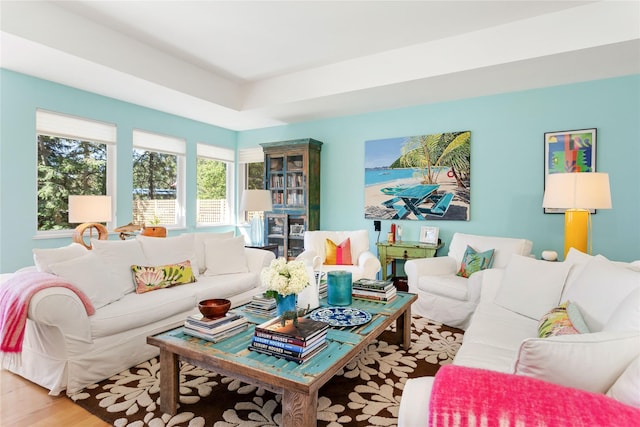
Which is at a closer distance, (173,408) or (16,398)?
(173,408)

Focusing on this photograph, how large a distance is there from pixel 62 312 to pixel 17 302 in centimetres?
25

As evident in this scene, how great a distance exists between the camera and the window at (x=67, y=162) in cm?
382

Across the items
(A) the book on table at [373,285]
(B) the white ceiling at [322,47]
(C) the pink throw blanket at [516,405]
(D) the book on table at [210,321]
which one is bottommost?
(D) the book on table at [210,321]

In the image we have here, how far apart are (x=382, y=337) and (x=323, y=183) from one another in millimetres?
2852

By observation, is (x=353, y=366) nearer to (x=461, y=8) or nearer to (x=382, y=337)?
(x=382, y=337)

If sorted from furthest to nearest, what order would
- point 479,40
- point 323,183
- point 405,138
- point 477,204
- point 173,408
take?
1. point 323,183
2. point 405,138
3. point 477,204
4. point 479,40
5. point 173,408

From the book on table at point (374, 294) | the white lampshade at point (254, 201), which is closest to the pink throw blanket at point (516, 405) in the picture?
the book on table at point (374, 294)

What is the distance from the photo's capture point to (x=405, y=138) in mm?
4621

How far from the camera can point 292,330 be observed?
5.52 ft

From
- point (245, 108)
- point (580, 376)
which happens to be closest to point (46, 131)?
point (245, 108)

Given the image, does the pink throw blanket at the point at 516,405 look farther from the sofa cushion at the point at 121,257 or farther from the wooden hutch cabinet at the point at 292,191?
the wooden hutch cabinet at the point at 292,191

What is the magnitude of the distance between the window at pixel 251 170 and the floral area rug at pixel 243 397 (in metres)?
3.85

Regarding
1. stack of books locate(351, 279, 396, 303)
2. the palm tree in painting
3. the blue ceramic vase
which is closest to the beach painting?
the palm tree in painting

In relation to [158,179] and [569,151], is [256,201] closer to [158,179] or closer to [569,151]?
[158,179]
